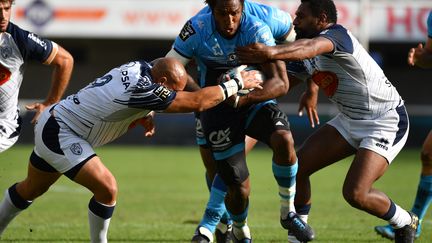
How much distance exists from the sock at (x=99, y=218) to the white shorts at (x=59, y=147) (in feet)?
1.33

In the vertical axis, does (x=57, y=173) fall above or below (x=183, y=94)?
below

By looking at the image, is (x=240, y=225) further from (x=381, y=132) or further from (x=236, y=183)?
(x=381, y=132)

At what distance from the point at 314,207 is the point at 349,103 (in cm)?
460

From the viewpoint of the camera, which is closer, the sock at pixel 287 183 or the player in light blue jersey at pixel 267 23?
the sock at pixel 287 183

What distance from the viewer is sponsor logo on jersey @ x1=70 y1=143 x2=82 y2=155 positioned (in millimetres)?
7161

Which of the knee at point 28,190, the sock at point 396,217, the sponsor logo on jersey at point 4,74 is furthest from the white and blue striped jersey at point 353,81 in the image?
the sponsor logo on jersey at point 4,74

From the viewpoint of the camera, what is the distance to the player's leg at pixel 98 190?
7.10m

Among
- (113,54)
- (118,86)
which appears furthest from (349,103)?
(113,54)

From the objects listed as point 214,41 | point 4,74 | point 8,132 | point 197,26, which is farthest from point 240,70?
point 8,132

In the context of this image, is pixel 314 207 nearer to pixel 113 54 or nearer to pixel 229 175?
pixel 229 175

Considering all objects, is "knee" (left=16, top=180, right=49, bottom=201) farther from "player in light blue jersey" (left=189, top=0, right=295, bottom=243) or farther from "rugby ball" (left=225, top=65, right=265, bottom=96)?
"rugby ball" (left=225, top=65, right=265, bottom=96)

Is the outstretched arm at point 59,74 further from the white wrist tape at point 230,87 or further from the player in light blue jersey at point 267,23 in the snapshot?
the white wrist tape at point 230,87

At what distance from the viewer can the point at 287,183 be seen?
7.66m

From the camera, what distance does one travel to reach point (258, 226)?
10.2m
